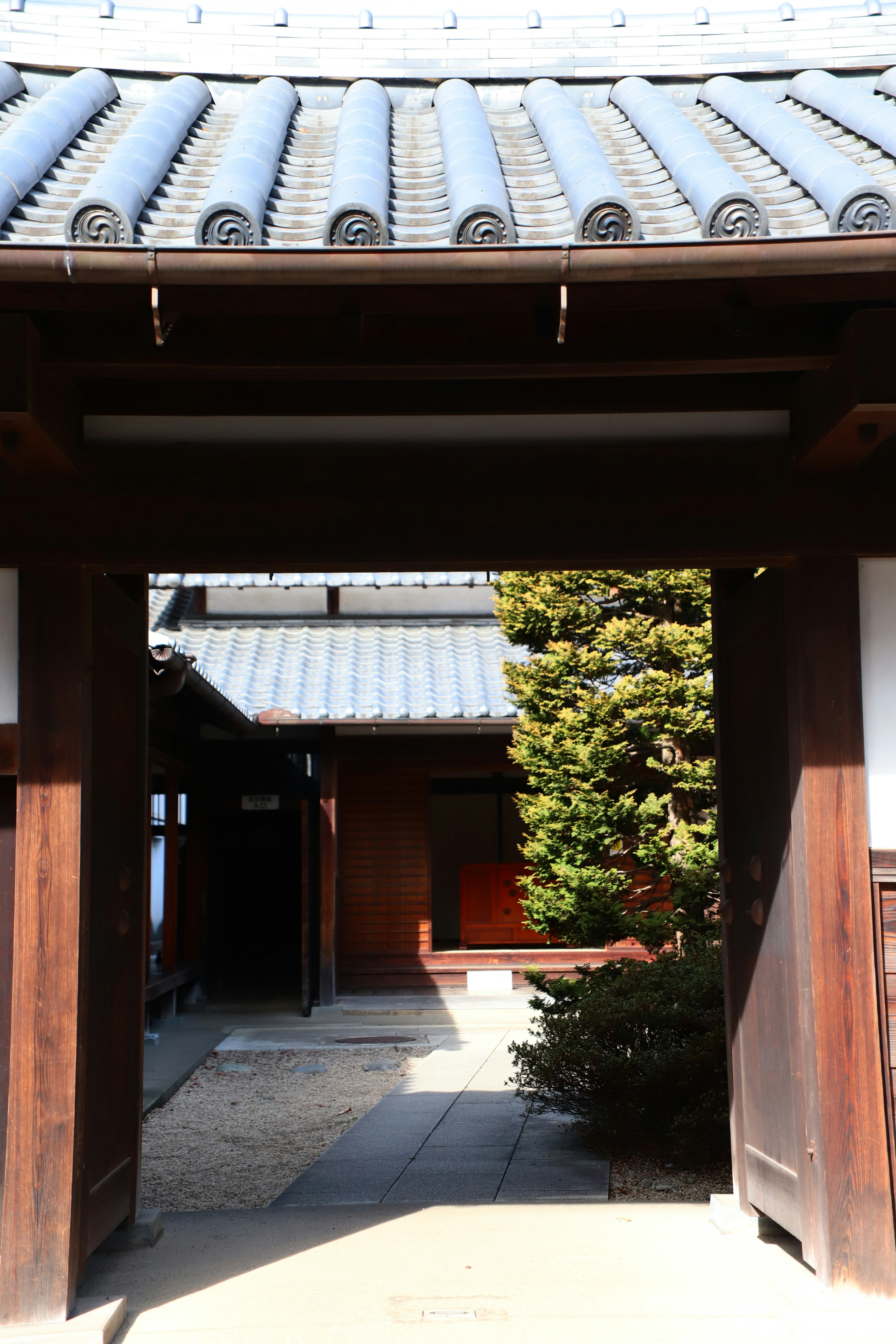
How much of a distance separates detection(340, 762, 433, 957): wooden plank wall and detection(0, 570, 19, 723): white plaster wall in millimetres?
10375

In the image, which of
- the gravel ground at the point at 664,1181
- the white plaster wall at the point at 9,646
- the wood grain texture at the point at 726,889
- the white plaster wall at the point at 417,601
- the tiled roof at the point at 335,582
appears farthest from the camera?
the white plaster wall at the point at 417,601

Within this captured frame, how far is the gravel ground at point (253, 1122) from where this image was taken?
583cm

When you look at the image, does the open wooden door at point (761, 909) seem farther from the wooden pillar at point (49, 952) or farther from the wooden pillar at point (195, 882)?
the wooden pillar at point (195, 882)

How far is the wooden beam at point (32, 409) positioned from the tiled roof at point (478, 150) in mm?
362

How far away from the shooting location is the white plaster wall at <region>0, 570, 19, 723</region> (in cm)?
384

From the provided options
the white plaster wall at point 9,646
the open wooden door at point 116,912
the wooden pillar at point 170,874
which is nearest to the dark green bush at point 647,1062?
the open wooden door at point 116,912

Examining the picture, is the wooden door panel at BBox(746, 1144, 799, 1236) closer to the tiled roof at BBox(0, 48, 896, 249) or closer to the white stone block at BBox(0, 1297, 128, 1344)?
the white stone block at BBox(0, 1297, 128, 1344)

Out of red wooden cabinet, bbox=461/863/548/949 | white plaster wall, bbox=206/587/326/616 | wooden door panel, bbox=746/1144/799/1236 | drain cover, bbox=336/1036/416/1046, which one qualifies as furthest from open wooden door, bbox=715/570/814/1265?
white plaster wall, bbox=206/587/326/616

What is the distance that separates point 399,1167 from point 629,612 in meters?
6.47

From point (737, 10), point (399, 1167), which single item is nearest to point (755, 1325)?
point (399, 1167)

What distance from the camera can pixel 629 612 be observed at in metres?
11.2

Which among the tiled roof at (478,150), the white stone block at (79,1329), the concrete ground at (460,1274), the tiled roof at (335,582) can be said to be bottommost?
the concrete ground at (460,1274)

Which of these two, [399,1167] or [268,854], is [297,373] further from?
[268,854]

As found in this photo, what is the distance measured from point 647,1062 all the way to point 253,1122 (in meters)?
3.21
